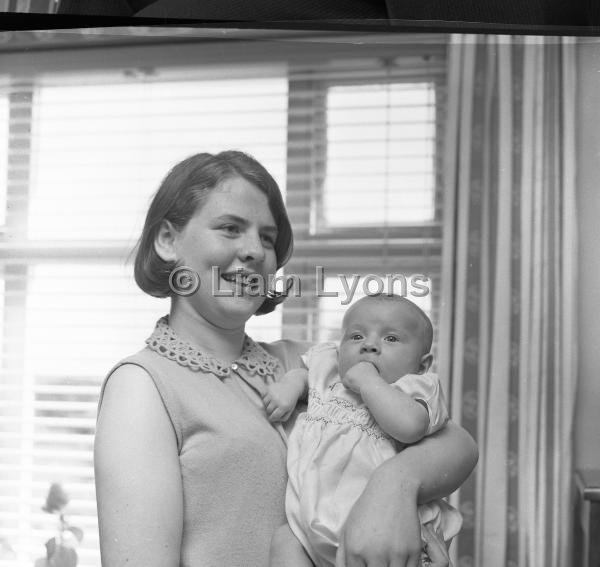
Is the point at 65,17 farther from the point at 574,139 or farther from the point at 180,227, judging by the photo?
the point at 574,139

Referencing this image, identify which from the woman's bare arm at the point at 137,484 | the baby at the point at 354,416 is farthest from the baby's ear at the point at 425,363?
the woman's bare arm at the point at 137,484

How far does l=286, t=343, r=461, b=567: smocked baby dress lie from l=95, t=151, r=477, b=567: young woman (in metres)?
0.02

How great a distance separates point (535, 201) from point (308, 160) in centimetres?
27

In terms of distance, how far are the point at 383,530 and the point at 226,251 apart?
291 mm

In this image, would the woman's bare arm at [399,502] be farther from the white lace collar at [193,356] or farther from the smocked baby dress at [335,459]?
the white lace collar at [193,356]

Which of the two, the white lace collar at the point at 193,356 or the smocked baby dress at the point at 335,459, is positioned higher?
the white lace collar at the point at 193,356

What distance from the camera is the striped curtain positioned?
0.80 meters

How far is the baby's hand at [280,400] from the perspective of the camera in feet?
2.27

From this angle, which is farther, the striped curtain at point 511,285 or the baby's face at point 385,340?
the striped curtain at point 511,285

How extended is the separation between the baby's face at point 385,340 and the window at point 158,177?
0.37 ft

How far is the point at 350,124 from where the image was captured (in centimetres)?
84

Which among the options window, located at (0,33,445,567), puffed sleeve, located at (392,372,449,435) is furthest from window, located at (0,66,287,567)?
puffed sleeve, located at (392,372,449,435)

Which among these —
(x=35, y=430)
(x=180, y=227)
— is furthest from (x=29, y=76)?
(x=35, y=430)

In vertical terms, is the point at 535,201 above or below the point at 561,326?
above
